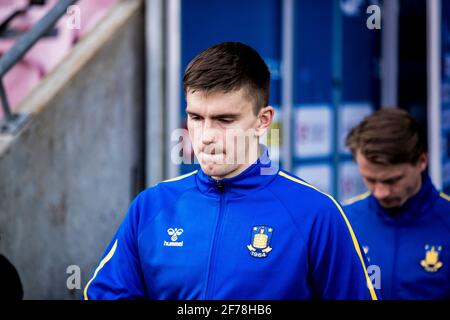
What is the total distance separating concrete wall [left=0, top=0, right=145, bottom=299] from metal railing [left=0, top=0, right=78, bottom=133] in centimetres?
7

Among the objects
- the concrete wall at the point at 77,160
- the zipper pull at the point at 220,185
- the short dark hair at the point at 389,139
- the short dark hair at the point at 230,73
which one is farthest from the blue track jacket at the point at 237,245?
the concrete wall at the point at 77,160

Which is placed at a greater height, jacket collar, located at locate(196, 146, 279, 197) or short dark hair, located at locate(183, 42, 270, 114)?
short dark hair, located at locate(183, 42, 270, 114)

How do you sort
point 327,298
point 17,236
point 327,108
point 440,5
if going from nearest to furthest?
point 327,298 < point 17,236 < point 440,5 < point 327,108

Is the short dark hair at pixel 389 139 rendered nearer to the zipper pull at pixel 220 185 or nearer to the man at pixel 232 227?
the man at pixel 232 227

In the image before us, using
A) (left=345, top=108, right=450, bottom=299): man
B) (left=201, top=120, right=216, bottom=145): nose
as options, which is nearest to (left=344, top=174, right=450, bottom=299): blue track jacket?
(left=345, top=108, right=450, bottom=299): man

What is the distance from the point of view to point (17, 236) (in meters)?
4.03

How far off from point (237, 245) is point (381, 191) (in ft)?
4.46

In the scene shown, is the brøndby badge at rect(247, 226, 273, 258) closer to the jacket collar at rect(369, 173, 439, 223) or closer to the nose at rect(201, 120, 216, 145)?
the nose at rect(201, 120, 216, 145)

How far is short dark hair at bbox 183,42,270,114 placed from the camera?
2227mm

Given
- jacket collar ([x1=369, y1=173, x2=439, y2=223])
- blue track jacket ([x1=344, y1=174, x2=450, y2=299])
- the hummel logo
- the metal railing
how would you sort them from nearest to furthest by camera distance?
the hummel logo
blue track jacket ([x1=344, y1=174, x2=450, y2=299])
jacket collar ([x1=369, y1=173, x2=439, y2=223])
the metal railing

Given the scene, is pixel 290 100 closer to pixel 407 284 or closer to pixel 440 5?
pixel 440 5

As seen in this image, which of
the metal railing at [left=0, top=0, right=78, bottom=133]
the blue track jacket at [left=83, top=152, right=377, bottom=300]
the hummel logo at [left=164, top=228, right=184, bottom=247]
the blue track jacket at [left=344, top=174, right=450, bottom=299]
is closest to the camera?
the blue track jacket at [left=83, top=152, right=377, bottom=300]
